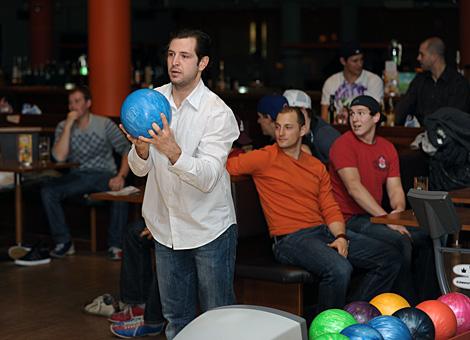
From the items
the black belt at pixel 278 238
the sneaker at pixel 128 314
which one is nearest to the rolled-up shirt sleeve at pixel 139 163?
the black belt at pixel 278 238

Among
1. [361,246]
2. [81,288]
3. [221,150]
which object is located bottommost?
[81,288]

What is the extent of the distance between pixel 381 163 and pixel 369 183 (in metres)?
0.13

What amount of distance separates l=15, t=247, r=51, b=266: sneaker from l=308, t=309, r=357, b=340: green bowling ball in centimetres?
430

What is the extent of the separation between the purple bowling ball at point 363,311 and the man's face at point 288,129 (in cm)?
164

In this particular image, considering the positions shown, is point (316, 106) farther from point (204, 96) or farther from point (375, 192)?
point (204, 96)

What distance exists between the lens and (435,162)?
6438 mm

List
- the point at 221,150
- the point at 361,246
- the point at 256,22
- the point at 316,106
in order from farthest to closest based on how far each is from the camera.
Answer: the point at 256,22 < the point at 316,106 < the point at 361,246 < the point at 221,150

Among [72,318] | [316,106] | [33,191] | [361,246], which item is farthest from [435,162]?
[316,106]

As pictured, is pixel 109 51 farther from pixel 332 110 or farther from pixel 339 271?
pixel 339 271

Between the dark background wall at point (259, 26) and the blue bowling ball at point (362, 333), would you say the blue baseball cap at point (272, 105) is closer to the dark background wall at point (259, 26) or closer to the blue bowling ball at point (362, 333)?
the blue bowling ball at point (362, 333)

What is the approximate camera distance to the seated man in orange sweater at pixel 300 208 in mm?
5539

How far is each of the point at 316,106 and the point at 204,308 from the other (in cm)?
770

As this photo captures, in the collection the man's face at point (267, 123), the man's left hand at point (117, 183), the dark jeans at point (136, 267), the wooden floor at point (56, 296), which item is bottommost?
the wooden floor at point (56, 296)

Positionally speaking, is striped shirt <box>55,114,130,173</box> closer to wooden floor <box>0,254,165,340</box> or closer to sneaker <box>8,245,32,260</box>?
wooden floor <box>0,254,165,340</box>
